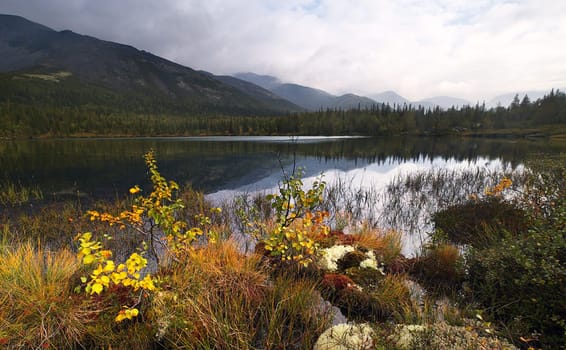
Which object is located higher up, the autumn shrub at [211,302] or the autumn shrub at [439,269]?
the autumn shrub at [211,302]

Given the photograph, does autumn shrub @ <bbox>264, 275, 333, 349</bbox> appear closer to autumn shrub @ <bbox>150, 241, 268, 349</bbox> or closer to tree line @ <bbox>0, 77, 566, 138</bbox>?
autumn shrub @ <bbox>150, 241, 268, 349</bbox>

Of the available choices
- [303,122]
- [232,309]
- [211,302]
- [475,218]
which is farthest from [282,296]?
[303,122]

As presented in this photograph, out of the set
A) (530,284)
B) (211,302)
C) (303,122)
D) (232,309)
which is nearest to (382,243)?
(530,284)

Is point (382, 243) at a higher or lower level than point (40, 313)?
lower

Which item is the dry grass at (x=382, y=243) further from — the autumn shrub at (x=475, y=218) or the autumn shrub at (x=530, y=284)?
the autumn shrub at (x=475, y=218)

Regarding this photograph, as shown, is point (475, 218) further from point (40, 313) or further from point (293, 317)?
point (40, 313)

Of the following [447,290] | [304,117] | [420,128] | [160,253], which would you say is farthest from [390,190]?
[420,128]

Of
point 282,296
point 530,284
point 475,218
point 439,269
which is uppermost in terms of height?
point 530,284

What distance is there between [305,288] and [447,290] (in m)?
3.87

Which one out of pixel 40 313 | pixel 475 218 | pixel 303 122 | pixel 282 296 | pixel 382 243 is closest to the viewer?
pixel 40 313

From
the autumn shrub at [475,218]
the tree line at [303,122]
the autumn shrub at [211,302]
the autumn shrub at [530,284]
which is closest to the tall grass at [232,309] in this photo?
the autumn shrub at [211,302]

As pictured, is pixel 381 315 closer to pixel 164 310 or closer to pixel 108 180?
pixel 164 310

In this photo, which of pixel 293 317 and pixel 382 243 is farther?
pixel 382 243

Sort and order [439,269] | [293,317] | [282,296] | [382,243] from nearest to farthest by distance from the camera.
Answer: [293,317] → [282,296] → [439,269] → [382,243]
